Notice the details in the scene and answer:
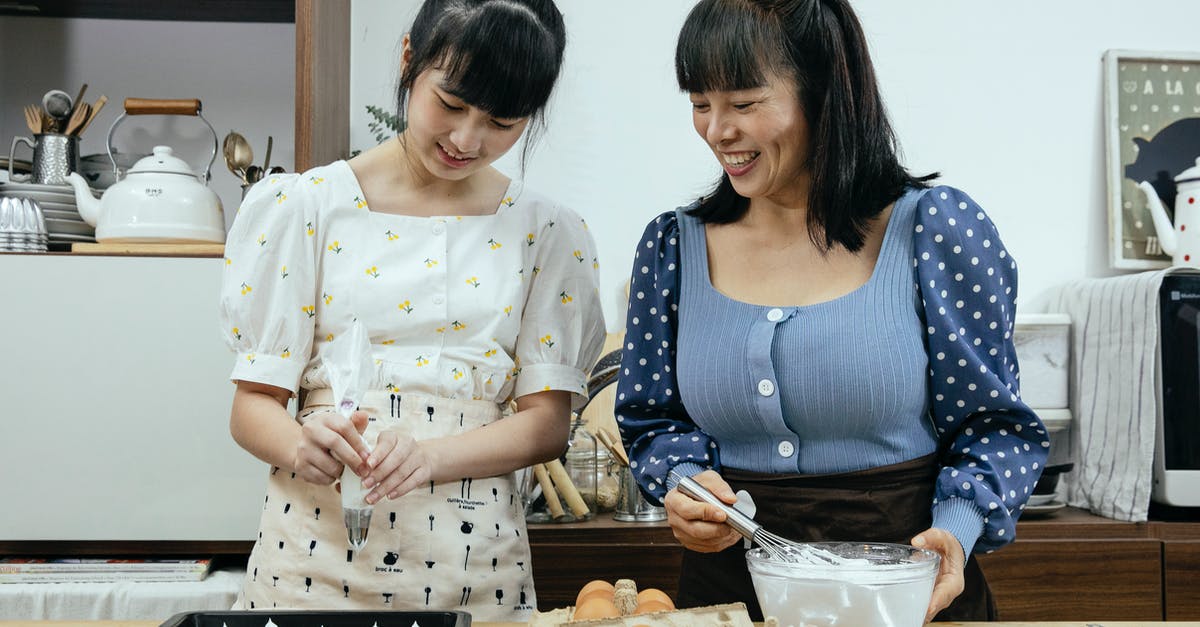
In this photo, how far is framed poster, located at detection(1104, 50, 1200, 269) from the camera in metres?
2.25

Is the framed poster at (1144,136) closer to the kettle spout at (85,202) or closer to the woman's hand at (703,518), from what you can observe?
the woman's hand at (703,518)

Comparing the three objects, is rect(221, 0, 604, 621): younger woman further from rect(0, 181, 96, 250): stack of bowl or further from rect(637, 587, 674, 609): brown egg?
rect(0, 181, 96, 250): stack of bowl

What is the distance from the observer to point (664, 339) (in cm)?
114

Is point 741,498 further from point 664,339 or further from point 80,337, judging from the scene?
point 80,337

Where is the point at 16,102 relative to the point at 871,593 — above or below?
above

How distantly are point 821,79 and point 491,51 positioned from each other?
354 mm

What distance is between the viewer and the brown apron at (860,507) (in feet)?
3.35

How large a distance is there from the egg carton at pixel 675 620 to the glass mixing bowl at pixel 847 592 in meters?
0.02

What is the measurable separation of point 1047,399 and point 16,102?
2.26 meters

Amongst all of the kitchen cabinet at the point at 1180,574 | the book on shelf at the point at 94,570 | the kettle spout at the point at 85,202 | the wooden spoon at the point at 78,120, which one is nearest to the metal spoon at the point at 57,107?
the wooden spoon at the point at 78,120

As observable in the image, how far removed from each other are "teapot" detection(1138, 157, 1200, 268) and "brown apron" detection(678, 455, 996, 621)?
55.7 inches

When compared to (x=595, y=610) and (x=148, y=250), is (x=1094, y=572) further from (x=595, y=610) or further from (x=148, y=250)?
(x=148, y=250)

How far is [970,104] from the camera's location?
231 cm

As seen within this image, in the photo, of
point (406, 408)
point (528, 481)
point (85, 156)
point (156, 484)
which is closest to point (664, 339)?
point (406, 408)
